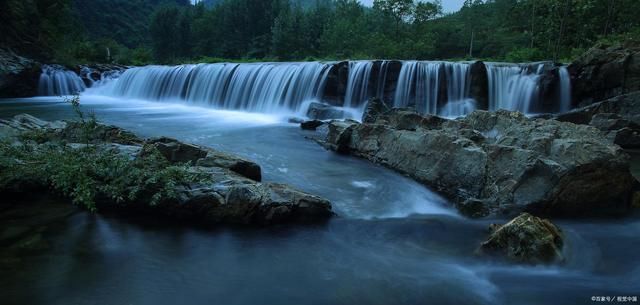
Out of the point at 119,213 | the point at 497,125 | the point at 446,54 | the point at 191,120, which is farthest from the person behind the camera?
the point at 446,54

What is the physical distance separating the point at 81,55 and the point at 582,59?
44.7m

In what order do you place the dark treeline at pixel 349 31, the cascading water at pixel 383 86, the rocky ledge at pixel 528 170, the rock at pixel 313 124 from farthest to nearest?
the dark treeline at pixel 349 31 → the cascading water at pixel 383 86 → the rock at pixel 313 124 → the rocky ledge at pixel 528 170

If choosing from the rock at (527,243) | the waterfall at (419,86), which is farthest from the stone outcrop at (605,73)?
the rock at (527,243)

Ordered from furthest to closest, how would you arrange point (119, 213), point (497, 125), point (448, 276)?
point (497, 125)
point (119, 213)
point (448, 276)

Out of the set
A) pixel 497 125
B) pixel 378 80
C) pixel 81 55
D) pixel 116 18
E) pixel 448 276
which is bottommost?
pixel 448 276

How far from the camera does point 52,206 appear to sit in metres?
7.20

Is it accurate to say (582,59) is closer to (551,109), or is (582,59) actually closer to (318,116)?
(551,109)

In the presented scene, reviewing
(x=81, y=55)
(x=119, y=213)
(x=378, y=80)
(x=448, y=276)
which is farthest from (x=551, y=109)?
(x=81, y=55)

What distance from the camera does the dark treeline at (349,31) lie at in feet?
112

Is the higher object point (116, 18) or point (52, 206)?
point (116, 18)

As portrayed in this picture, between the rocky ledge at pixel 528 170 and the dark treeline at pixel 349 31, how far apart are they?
1825 centimetres

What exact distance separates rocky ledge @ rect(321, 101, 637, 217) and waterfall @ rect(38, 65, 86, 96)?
98.8ft

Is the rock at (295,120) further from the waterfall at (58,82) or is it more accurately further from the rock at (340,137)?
the waterfall at (58,82)

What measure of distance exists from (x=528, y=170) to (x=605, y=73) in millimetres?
14223
